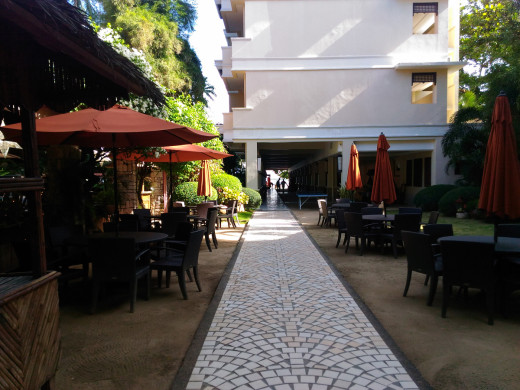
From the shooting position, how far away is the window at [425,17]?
19.2m

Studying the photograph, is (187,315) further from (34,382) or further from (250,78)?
(250,78)

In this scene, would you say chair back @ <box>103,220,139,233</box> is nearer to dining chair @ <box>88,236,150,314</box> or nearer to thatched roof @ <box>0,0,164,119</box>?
dining chair @ <box>88,236,150,314</box>

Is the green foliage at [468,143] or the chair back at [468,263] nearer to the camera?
the chair back at [468,263]

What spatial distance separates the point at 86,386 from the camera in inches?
120

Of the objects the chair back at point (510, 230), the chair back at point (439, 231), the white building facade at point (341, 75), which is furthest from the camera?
the white building facade at point (341, 75)

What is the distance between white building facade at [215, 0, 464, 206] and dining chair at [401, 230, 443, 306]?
14.2m

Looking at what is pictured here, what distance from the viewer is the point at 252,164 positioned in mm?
19406

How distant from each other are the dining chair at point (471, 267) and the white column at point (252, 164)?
15227 millimetres

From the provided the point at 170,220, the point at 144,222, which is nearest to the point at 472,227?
the point at 170,220

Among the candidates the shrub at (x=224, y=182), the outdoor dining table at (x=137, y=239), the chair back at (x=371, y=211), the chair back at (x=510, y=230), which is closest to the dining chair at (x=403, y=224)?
the chair back at (x=371, y=211)

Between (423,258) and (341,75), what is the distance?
1583 centimetres

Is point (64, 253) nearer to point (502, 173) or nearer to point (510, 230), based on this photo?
point (502, 173)

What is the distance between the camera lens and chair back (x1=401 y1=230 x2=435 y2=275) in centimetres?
484

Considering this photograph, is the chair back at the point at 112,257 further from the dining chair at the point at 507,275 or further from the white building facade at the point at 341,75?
the white building facade at the point at 341,75
